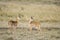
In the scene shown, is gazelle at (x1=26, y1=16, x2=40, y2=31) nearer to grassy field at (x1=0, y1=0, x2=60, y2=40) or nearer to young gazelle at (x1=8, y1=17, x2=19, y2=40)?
grassy field at (x1=0, y1=0, x2=60, y2=40)

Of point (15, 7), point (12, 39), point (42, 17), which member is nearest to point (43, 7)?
point (42, 17)

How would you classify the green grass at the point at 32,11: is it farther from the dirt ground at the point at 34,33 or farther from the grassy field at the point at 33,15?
the dirt ground at the point at 34,33

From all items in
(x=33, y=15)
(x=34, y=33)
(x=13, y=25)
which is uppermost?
(x=33, y=15)

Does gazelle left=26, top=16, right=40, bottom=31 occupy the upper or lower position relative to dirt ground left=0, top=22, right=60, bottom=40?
upper

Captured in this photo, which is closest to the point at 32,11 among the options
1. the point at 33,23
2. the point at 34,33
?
the point at 33,23

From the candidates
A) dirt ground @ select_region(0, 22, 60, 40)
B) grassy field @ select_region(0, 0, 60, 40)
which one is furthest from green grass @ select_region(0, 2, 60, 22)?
dirt ground @ select_region(0, 22, 60, 40)

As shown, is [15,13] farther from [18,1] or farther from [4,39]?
[4,39]

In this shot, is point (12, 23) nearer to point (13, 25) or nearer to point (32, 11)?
point (13, 25)

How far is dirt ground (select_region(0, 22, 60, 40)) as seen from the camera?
2.28 metres

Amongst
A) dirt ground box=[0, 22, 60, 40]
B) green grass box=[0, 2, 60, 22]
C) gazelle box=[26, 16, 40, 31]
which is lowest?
dirt ground box=[0, 22, 60, 40]

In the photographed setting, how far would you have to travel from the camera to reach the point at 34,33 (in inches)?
91.2

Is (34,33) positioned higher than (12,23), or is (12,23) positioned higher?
(12,23)

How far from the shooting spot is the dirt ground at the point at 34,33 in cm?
228

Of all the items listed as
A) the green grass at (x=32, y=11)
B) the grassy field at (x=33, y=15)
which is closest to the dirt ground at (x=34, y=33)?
the grassy field at (x=33, y=15)
